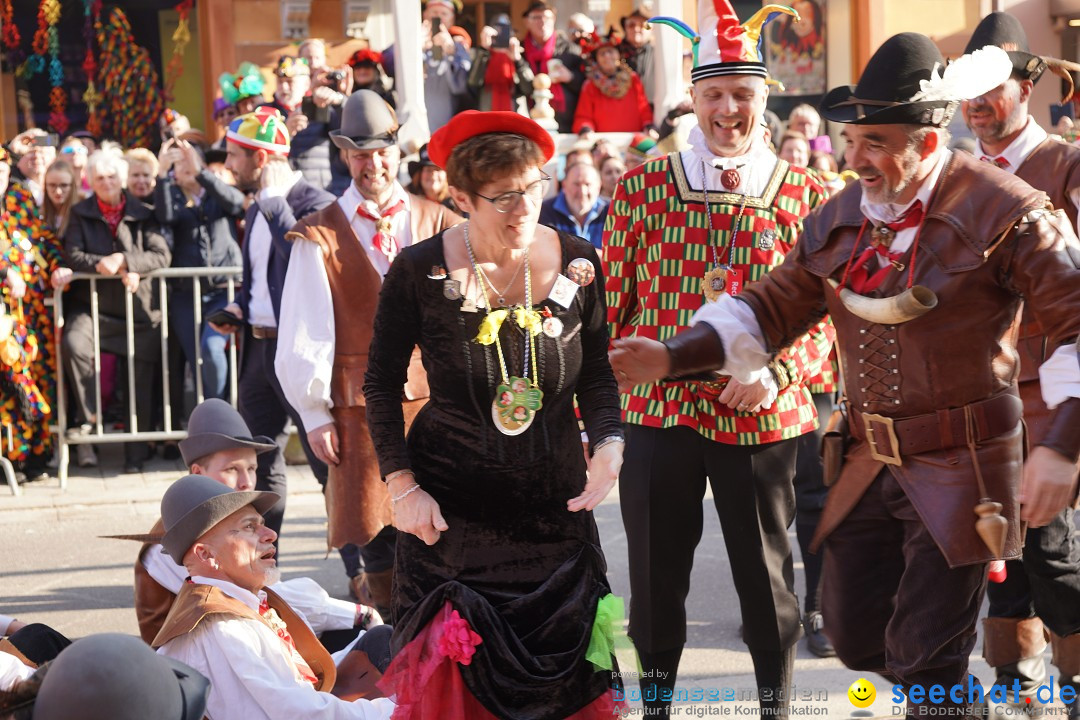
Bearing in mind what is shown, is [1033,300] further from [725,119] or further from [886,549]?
[725,119]

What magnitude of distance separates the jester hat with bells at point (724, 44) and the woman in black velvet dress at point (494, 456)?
0.93 m

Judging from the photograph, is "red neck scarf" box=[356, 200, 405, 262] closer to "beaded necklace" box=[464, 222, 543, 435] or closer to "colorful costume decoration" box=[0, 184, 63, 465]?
"beaded necklace" box=[464, 222, 543, 435]

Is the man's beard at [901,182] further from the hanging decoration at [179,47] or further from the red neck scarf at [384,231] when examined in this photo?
the hanging decoration at [179,47]

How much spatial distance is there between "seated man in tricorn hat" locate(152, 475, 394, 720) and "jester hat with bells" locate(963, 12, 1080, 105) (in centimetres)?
298

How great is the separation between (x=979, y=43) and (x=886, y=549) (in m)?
2.19

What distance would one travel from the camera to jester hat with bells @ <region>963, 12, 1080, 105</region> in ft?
16.3

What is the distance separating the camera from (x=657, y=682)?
455 cm

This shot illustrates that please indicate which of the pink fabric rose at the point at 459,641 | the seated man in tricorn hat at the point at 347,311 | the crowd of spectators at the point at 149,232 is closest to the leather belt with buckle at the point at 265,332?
the seated man in tricorn hat at the point at 347,311

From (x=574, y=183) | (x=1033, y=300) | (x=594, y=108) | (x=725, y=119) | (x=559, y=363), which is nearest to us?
(x=1033, y=300)

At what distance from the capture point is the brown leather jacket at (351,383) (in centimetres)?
535

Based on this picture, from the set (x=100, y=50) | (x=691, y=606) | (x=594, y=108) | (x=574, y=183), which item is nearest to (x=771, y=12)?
(x=691, y=606)

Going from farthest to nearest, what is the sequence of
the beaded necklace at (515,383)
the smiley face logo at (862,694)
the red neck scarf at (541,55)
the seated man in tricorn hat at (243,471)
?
the red neck scarf at (541,55), the seated man in tricorn hat at (243,471), the smiley face logo at (862,694), the beaded necklace at (515,383)

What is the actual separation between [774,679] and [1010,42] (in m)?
2.46

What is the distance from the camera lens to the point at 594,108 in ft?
39.9
